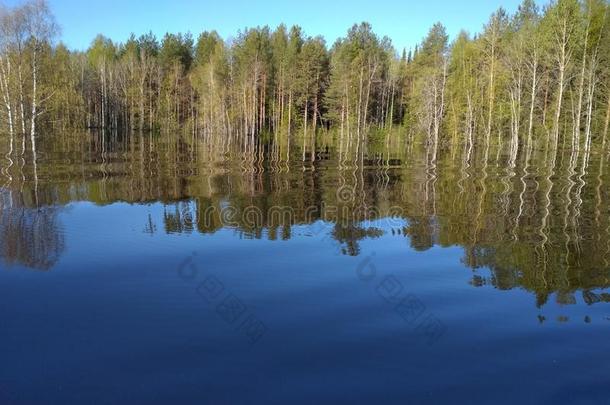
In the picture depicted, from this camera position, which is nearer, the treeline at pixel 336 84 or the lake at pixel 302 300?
the lake at pixel 302 300

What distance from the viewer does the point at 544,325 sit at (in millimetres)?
6574

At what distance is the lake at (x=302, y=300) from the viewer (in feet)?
17.0

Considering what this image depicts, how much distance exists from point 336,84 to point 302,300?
64567mm

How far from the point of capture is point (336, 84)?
228 ft

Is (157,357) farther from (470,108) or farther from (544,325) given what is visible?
(470,108)

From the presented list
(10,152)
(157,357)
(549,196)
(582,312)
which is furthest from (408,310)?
(10,152)

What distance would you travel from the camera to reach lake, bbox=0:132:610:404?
17.0 ft

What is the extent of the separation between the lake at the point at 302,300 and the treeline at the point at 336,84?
27001 millimetres

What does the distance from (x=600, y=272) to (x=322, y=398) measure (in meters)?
6.24

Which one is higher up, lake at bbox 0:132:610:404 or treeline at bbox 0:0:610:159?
treeline at bbox 0:0:610:159

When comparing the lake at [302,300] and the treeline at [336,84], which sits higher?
the treeline at [336,84]

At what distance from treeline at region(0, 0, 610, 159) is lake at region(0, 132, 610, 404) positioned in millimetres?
27001

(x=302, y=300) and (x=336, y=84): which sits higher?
(x=336, y=84)

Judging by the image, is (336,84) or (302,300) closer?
(302,300)
